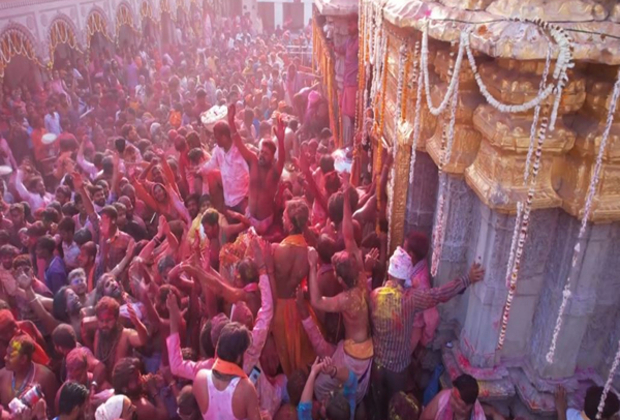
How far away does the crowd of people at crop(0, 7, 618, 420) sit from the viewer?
3.12m

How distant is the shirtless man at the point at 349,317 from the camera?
338 cm

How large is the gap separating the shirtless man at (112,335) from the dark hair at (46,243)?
4.88ft

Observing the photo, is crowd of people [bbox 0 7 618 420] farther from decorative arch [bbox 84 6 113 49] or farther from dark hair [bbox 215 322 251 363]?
decorative arch [bbox 84 6 113 49]

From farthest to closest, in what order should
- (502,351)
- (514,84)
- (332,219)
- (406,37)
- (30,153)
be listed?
(30,153)
(332,219)
(406,37)
(502,351)
(514,84)

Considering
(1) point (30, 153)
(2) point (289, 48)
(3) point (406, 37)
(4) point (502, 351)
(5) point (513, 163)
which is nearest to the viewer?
(5) point (513, 163)

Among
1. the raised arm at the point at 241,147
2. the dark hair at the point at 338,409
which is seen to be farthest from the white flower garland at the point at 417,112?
the dark hair at the point at 338,409

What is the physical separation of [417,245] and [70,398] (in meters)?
2.44

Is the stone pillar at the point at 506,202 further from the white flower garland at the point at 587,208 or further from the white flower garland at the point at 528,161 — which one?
the white flower garland at the point at 587,208

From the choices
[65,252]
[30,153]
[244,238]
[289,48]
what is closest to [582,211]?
[244,238]

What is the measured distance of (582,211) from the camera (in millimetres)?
2932

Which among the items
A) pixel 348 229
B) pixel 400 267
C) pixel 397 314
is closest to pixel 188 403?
pixel 397 314

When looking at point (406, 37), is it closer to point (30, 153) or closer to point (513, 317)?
point (513, 317)

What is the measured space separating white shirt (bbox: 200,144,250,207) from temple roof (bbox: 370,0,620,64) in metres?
2.63

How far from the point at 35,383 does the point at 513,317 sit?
293 centimetres
